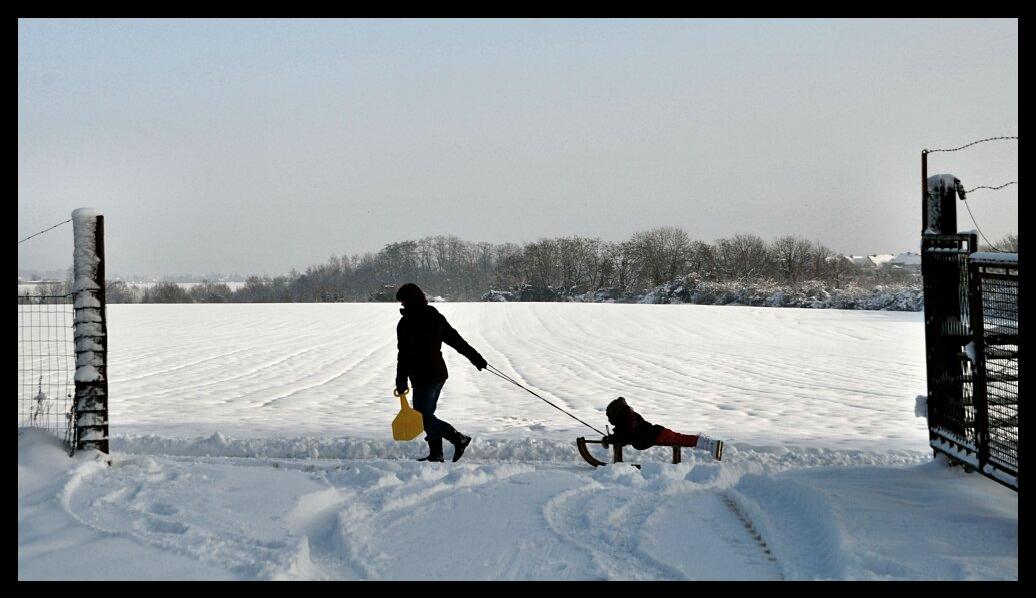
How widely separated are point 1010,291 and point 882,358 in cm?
1672

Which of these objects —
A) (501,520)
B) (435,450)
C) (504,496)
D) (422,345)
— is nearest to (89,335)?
(422,345)

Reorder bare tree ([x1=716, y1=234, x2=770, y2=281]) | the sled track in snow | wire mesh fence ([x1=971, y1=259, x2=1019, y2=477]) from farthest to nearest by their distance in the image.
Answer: bare tree ([x1=716, y1=234, x2=770, y2=281]) → wire mesh fence ([x1=971, y1=259, x2=1019, y2=477]) → the sled track in snow

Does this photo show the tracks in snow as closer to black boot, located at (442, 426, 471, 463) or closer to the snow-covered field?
the snow-covered field

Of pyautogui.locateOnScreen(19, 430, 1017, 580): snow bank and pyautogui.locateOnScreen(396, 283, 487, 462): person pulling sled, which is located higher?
pyautogui.locateOnScreen(396, 283, 487, 462): person pulling sled

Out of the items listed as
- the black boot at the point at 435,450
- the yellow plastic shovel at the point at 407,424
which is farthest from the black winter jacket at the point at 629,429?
the yellow plastic shovel at the point at 407,424

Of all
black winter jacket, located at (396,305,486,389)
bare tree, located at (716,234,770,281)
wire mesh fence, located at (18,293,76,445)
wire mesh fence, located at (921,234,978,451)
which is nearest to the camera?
wire mesh fence, located at (921,234,978,451)

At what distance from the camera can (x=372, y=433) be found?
34.0ft

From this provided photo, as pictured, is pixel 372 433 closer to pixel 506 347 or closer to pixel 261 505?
pixel 261 505

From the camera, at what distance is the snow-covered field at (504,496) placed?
508 cm

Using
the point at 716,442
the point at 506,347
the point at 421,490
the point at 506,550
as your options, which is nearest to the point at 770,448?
the point at 716,442

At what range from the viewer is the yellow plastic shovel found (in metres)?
8.55

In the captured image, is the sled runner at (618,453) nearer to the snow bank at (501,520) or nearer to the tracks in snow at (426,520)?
the snow bank at (501,520)

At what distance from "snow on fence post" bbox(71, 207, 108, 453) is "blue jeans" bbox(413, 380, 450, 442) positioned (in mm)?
2757

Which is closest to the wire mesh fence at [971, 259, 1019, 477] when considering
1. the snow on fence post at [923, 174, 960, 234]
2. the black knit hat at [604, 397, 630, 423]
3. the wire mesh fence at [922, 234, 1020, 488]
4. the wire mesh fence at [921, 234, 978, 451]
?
the wire mesh fence at [922, 234, 1020, 488]
